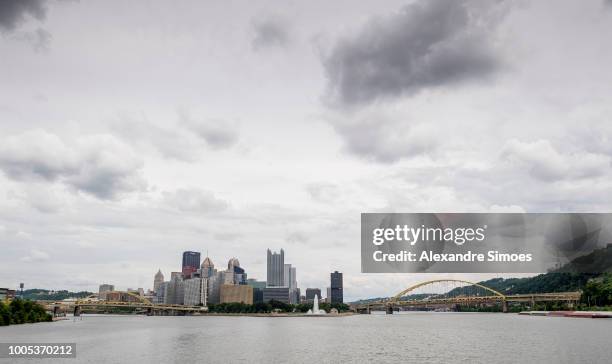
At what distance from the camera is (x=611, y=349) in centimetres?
5825

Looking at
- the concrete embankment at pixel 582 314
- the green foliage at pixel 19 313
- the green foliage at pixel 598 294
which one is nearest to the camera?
the green foliage at pixel 19 313

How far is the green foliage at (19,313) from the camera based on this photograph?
5064 inches

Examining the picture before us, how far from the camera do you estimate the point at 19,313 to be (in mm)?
135750

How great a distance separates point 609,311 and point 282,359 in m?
130

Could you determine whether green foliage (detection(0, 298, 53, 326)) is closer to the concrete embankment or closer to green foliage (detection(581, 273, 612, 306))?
the concrete embankment

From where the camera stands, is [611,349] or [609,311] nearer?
[611,349]

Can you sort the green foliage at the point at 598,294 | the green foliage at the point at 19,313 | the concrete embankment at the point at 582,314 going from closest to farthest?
the green foliage at the point at 19,313 → the concrete embankment at the point at 582,314 → the green foliage at the point at 598,294

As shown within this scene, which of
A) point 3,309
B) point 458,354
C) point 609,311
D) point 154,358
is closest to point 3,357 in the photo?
point 154,358

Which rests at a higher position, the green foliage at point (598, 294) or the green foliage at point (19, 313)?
the green foliage at point (598, 294)

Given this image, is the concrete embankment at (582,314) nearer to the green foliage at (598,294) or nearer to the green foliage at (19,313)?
the green foliage at (598,294)

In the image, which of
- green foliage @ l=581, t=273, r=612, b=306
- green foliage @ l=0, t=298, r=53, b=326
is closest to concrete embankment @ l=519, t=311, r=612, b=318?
green foliage @ l=581, t=273, r=612, b=306

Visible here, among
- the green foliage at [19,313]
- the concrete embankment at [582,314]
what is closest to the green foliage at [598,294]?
the concrete embankment at [582,314]

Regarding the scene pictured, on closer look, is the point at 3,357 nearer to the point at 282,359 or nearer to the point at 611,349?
the point at 282,359

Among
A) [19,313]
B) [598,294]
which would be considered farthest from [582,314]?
[19,313]
